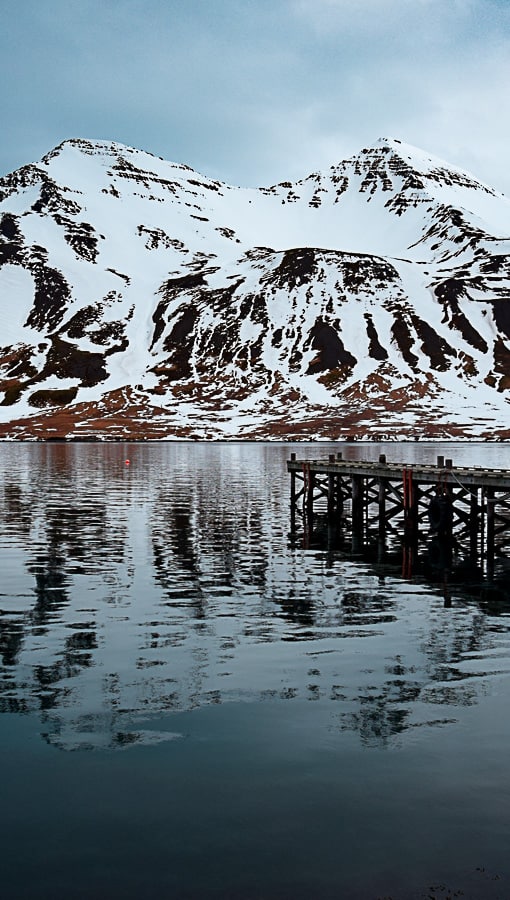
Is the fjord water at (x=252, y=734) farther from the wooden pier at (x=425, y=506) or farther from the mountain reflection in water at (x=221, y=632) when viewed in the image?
the wooden pier at (x=425, y=506)

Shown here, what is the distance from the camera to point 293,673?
21.0 meters

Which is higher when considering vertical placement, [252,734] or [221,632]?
[252,734]

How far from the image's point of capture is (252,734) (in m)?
16.7

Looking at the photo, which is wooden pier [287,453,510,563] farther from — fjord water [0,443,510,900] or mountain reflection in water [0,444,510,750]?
fjord water [0,443,510,900]

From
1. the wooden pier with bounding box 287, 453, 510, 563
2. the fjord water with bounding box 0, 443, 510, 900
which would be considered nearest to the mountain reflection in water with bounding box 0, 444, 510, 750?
the fjord water with bounding box 0, 443, 510, 900

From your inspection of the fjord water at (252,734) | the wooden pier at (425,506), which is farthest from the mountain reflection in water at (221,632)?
the wooden pier at (425,506)

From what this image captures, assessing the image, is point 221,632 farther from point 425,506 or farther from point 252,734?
point 425,506

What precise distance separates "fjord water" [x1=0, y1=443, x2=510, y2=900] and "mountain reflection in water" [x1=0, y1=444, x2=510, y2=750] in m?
0.09

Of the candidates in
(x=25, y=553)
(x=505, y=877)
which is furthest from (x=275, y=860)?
(x=25, y=553)

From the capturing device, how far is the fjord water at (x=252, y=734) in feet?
38.3

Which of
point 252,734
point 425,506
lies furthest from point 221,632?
point 425,506

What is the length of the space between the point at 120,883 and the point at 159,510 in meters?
50.1

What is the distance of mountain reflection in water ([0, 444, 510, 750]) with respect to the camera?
18.4 metres

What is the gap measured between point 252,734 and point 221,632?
871 centimetres
